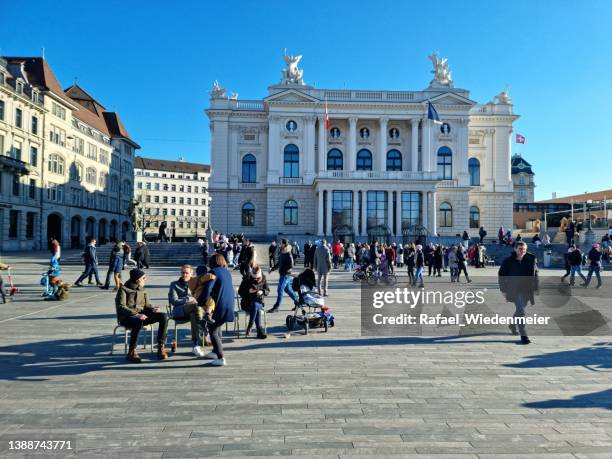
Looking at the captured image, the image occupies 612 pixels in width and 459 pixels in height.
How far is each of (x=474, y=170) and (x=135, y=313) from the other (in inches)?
2103

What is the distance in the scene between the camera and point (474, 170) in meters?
53.6

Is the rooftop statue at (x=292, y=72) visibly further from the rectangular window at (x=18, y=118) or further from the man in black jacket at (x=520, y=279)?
the man in black jacket at (x=520, y=279)

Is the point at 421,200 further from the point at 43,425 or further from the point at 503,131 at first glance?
the point at 43,425

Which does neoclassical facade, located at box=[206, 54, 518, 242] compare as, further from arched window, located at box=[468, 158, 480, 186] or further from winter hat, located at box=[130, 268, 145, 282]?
winter hat, located at box=[130, 268, 145, 282]

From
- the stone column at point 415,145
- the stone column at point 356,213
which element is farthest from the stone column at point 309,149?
the stone column at point 415,145

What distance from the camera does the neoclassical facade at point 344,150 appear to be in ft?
163

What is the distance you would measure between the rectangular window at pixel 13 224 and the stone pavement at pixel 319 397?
41288mm

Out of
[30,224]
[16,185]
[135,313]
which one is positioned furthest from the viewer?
[30,224]

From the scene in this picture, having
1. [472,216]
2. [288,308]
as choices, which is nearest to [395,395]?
[288,308]

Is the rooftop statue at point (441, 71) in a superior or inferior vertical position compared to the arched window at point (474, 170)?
superior

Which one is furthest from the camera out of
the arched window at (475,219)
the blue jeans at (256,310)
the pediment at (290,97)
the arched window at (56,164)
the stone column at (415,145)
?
the arched window at (475,219)

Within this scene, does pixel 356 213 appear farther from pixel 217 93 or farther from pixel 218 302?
pixel 218 302

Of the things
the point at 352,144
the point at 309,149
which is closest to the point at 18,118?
the point at 309,149

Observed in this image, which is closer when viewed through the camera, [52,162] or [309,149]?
[52,162]
